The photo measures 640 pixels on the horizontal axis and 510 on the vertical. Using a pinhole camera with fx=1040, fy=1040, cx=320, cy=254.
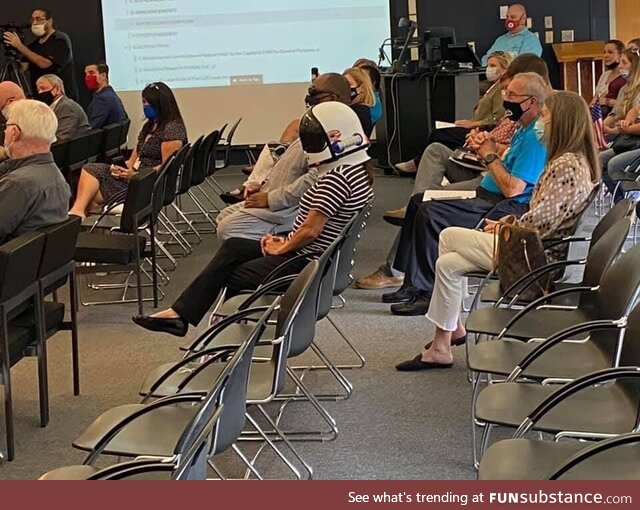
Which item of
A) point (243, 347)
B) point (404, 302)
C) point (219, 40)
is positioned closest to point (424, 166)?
point (404, 302)

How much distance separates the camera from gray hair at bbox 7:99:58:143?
4.39 metres

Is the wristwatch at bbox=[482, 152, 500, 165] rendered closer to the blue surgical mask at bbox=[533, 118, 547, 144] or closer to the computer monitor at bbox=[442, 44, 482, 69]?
the blue surgical mask at bbox=[533, 118, 547, 144]

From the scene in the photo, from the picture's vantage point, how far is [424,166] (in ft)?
21.7

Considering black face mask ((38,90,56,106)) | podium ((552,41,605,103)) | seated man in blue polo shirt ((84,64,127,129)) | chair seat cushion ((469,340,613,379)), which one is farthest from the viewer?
podium ((552,41,605,103))

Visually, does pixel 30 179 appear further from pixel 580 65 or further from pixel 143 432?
pixel 580 65

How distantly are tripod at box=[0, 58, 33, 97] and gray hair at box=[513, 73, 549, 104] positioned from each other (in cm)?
699

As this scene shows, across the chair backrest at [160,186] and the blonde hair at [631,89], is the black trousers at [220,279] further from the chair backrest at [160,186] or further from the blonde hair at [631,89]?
the blonde hair at [631,89]

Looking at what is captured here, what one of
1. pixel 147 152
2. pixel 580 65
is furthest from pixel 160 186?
pixel 580 65

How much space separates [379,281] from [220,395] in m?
3.70

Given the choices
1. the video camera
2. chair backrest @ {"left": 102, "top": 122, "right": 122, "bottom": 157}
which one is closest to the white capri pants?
chair backrest @ {"left": 102, "top": 122, "right": 122, "bottom": 157}

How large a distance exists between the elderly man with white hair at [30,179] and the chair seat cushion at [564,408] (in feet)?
7.02

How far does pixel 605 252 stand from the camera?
3.60 m
